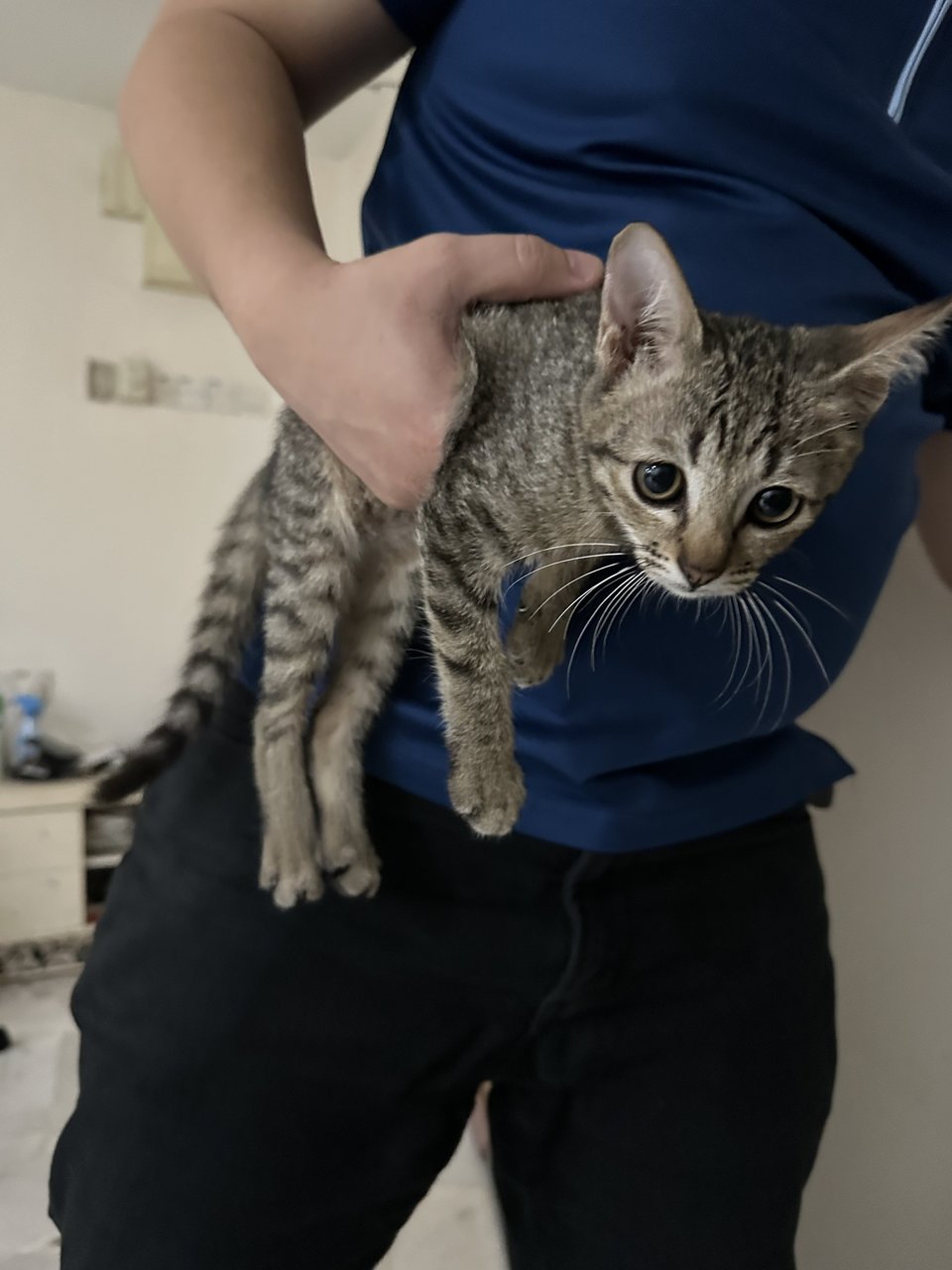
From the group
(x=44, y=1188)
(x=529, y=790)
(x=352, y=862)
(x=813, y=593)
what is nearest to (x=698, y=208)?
(x=813, y=593)

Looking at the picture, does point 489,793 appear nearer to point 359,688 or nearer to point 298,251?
point 359,688

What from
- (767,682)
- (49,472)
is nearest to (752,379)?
(767,682)

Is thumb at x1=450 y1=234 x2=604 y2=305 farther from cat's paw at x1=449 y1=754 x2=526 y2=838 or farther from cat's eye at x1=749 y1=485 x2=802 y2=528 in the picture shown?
cat's paw at x1=449 y1=754 x2=526 y2=838

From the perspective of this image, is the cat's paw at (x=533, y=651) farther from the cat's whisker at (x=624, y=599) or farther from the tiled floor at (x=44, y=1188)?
the tiled floor at (x=44, y=1188)

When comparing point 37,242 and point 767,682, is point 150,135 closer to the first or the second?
point 767,682

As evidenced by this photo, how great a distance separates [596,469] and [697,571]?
0.12m

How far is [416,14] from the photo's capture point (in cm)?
70

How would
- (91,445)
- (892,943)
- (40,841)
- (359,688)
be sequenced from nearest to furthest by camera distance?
1. (359,688)
2. (892,943)
3. (40,841)
4. (91,445)

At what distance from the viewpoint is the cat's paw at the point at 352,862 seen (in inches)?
28.5

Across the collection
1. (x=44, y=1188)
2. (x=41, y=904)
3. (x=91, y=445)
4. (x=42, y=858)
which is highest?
(x=91, y=445)

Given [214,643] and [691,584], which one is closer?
[691,584]

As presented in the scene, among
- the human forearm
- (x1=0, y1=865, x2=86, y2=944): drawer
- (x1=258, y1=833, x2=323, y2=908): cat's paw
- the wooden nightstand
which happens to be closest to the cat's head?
the human forearm

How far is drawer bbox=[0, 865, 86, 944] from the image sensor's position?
7.71ft

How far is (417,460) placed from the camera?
2.18ft
